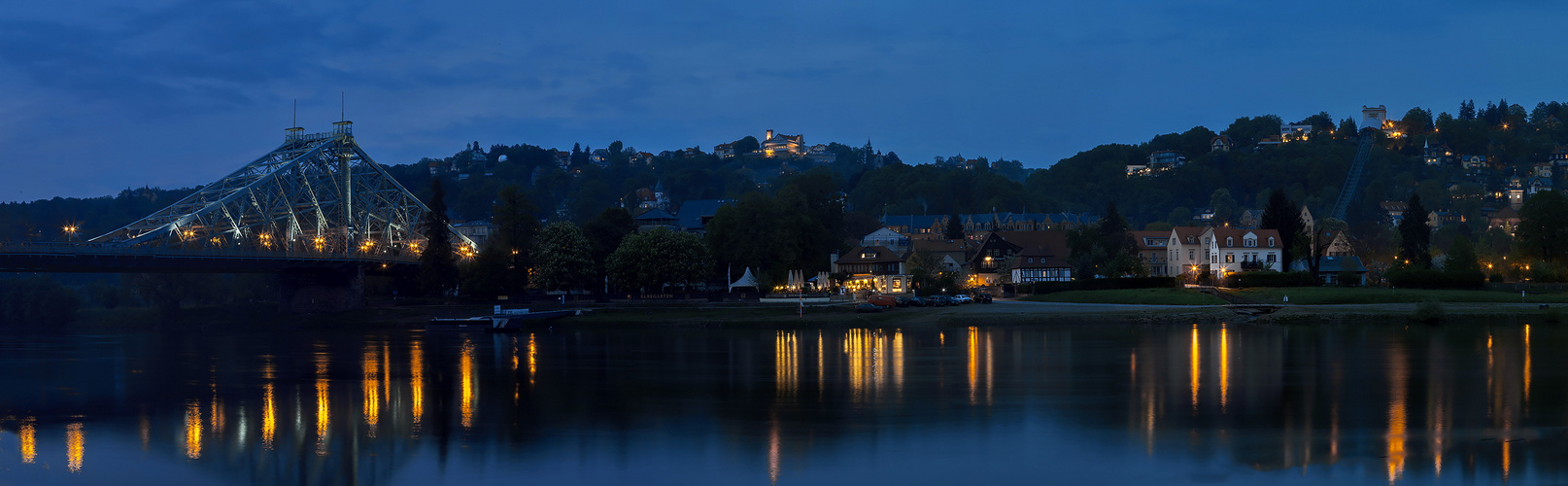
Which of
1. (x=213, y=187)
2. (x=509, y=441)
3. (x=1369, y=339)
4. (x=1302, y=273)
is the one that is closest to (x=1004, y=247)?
(x=1302, y=273)

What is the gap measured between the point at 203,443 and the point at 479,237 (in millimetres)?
171487

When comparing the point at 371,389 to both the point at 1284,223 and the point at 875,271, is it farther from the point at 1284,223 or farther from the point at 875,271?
the point at 1284,223

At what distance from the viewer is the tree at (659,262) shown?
7688cm

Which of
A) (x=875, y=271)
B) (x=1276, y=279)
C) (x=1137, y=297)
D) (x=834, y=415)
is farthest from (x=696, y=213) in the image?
(x=834, y=415)

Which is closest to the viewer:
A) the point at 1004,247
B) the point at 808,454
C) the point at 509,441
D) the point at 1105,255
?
the point at 808,454

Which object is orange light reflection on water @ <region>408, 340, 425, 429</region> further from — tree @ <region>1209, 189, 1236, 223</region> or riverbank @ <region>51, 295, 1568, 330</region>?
tree @ <region>1209, 189, 1236, 223</region>

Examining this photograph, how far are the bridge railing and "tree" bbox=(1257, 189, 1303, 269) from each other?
224 ft

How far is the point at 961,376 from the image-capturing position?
34.4m

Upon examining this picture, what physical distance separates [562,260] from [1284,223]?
54.4 meters

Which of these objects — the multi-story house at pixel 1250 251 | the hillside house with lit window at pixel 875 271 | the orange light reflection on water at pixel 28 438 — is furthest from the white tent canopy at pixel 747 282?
the orange light reflection on water at pixel 28 438

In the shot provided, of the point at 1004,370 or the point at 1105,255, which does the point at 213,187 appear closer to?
the point at 1105,255

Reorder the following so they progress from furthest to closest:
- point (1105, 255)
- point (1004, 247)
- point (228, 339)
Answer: point (1004, 247) < point (1105, 255) < point (228, 339)

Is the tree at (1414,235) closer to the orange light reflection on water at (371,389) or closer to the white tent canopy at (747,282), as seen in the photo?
the white tent canopy at (747,282)

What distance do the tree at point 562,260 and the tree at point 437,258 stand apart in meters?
8.11
